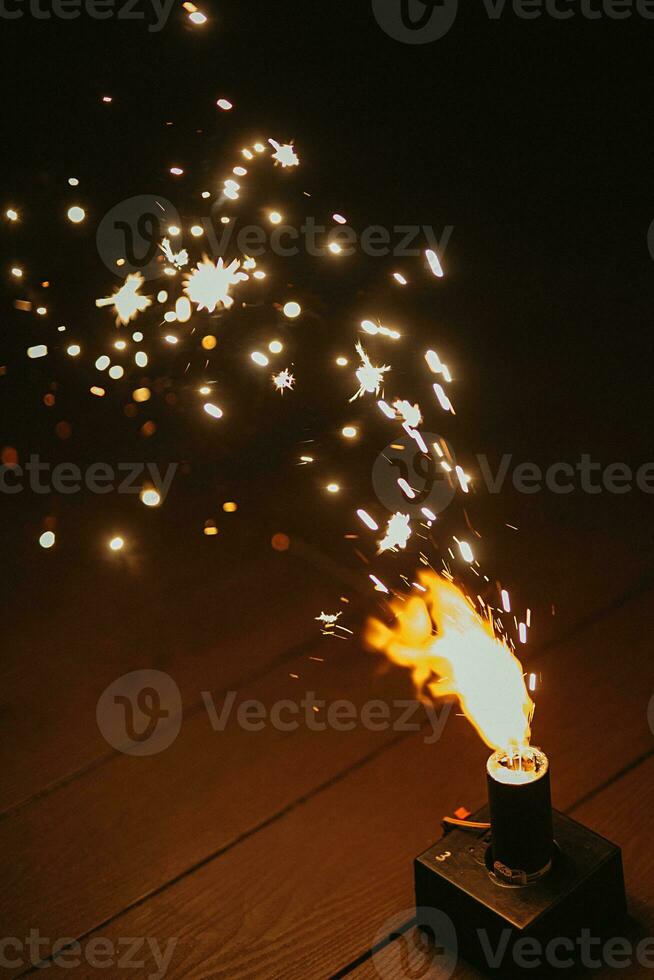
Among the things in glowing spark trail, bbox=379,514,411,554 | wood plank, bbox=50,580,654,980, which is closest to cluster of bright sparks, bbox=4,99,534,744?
glowing spark trail, bbox=379,514,411,554

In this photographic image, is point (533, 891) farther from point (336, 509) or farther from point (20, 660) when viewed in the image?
point (336, 509)

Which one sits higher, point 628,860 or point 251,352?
point 251,352

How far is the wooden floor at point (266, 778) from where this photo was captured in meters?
0.84

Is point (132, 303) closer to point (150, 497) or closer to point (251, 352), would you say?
point (251, 352)

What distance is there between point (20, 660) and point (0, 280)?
0.78 metres

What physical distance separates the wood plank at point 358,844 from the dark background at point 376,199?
38 cm

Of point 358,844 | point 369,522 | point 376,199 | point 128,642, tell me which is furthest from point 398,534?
point 376,199

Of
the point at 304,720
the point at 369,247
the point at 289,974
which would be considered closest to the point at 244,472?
the point at 369,247

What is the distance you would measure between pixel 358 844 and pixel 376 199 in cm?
136

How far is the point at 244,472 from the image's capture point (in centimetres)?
172

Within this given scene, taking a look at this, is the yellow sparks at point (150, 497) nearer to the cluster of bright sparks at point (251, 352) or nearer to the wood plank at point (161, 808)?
the cluster of bright sparks at point (251, 352)

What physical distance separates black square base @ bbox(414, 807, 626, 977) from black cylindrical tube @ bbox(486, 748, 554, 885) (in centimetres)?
1

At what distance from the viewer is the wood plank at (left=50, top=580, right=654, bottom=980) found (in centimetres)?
82

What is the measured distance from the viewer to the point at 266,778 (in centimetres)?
100
